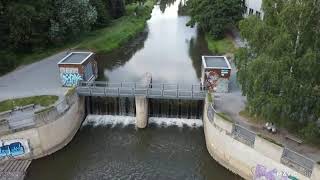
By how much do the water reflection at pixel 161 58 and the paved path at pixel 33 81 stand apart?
8.07 metres

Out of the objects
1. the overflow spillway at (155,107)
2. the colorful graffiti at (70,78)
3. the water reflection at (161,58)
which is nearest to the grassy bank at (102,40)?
the water reflection at (161,58)

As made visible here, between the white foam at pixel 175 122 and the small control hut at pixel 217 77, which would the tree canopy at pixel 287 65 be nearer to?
the small control hut at pixel 217 77

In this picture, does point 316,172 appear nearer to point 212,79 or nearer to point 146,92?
point 212,79

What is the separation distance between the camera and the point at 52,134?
3522 cm

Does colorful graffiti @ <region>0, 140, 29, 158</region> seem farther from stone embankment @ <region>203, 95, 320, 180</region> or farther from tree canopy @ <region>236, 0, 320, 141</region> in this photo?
tree canopy @ <region>236, 0, 320, 141</region>

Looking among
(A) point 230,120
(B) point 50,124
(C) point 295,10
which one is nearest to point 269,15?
(C) point 295,10

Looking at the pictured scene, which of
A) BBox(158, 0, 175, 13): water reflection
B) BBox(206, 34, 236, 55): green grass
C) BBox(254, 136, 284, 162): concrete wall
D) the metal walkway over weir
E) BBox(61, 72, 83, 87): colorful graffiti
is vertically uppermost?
BBox(158, 0, 175, 13): water reflection

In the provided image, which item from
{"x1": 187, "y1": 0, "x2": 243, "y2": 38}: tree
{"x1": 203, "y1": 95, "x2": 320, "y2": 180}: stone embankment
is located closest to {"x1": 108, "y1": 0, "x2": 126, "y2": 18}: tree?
{"x1": 187, "y1": 0, "x2": 243, "y2": 38}: tree

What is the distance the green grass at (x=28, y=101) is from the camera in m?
36.9

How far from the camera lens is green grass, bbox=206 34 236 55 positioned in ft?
198

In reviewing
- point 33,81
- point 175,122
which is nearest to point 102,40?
point 33,81

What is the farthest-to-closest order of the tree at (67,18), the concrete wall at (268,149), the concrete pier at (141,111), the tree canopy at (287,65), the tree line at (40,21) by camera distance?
the tree at (67,18) < the tree line at (40,21) < the concrete pier at (141,111) < the concrete wall at (268,149) < the tree canopy at (287,65)

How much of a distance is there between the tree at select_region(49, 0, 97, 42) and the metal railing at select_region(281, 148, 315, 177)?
4071cm

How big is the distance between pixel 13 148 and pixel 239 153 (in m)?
20.3
